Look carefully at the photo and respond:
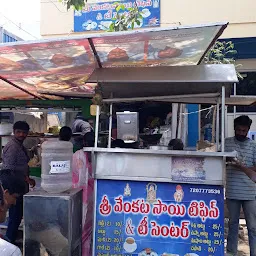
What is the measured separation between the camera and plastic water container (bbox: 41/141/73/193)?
335 centimetres

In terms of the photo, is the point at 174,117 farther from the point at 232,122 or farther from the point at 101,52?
the point at 101,52

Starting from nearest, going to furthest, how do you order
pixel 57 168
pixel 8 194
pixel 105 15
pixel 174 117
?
pixel 8 194
pixel 57 168
pixel 174 117
pixel 105 15

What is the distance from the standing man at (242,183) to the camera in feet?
13.0

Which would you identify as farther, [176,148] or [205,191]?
[176,148]

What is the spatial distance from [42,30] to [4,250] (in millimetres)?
9031

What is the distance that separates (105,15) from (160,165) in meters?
7.19

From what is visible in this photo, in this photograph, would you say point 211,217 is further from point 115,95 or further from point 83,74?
point 83,74

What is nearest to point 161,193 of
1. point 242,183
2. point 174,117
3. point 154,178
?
point 154,178

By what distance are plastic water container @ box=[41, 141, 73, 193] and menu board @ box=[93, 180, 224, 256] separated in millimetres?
374

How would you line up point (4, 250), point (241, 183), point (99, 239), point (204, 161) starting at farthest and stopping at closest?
point (241, 183)
point (99, 239)
point (204, 161)
point (4, 250)

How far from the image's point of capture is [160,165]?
3.20 meters

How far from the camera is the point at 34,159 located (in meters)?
5.75

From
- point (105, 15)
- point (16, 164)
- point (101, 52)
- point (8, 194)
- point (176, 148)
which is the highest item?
point (105, 15)

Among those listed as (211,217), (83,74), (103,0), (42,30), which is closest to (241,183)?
(211,217)
